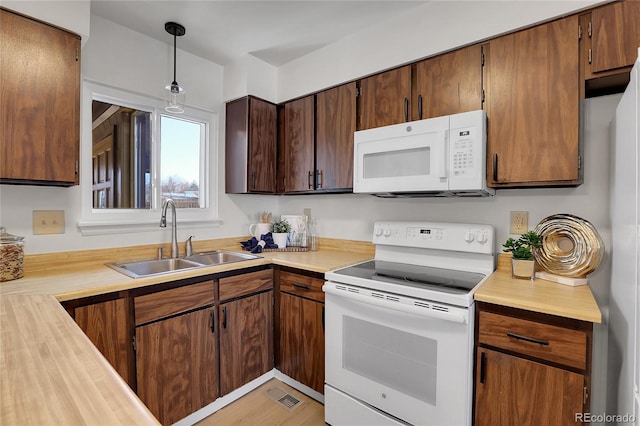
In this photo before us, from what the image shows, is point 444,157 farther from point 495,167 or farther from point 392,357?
point 392,357

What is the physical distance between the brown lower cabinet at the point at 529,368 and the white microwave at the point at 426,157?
25.7 inches

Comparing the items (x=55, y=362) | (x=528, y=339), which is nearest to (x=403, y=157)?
(x=528, y=339)

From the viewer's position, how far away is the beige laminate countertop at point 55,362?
0.51m

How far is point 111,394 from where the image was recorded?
0.57 m

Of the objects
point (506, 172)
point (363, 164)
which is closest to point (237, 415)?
point (363, 164)

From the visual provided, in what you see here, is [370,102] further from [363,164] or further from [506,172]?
[506,172]

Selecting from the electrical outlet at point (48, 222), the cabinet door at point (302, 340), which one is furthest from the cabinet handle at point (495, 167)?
the electrical outlet at point (48, 222)

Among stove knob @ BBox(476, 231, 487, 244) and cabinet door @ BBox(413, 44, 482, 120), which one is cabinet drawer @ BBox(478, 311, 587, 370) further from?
cabinet door @ BBox(413, 44, 482, 120)

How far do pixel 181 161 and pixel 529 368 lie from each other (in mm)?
2503

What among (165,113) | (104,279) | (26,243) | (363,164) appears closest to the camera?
(104,279)

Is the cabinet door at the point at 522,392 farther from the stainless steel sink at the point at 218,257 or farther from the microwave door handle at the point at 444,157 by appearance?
the stainless steel sink at the point at 218,257

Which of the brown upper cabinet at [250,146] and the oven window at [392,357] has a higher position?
the brown upper cabinet at [250,146]

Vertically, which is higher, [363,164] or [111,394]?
[363,164]

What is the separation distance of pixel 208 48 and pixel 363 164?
4.93ft
